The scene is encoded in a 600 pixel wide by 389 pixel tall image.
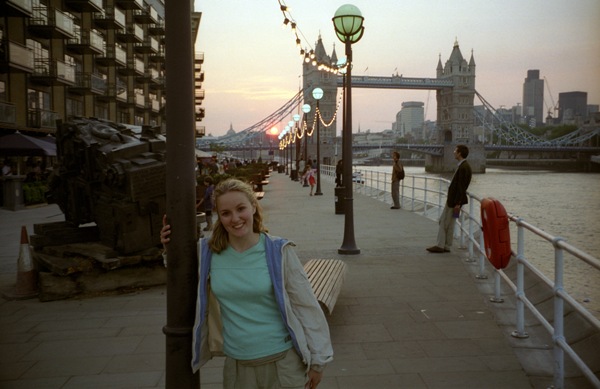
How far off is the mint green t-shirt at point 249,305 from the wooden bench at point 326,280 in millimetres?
2252

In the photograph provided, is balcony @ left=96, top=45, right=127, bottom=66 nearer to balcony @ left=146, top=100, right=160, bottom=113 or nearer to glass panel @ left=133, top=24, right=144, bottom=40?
glass panel @ left=133, top=24, right=144, bottom=40

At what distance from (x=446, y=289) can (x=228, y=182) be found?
4.54 metres

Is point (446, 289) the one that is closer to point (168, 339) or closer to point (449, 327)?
point (449, 327)

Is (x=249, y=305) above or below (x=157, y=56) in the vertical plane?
below

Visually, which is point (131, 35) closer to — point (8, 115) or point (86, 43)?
Result: point (86, 43)

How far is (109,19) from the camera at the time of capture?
38.3m

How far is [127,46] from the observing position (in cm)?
4572

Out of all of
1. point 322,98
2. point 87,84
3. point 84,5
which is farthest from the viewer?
point 322,98

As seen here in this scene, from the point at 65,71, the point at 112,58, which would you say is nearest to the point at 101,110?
the point at 112,58

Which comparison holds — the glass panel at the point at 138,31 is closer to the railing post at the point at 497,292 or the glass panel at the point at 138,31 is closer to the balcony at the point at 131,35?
the balcony at the point at 131,35

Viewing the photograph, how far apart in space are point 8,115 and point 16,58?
268 cm

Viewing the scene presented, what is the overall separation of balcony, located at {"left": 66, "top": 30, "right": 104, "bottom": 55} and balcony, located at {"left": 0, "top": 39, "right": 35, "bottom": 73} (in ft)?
22.5

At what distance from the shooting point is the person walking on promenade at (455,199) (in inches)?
328

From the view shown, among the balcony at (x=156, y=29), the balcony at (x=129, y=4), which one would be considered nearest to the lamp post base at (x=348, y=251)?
the balcony at (x=129, y=4)
